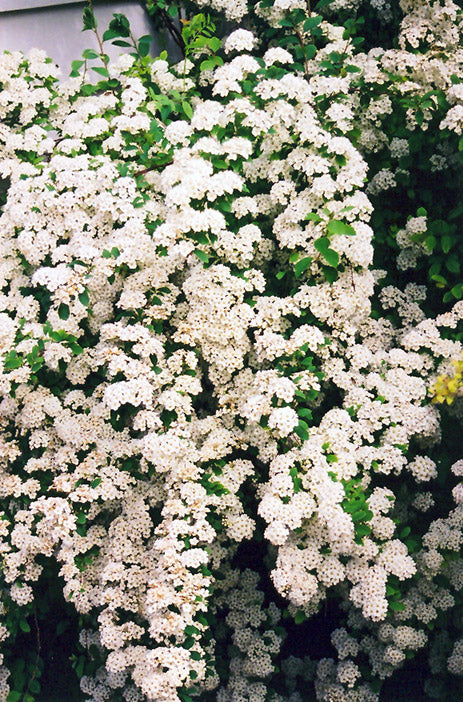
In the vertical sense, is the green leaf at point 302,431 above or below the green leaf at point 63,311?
below

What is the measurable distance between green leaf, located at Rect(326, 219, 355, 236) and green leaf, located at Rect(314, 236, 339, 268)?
0.05 meters

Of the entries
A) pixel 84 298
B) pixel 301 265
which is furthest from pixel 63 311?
pixel 301 265

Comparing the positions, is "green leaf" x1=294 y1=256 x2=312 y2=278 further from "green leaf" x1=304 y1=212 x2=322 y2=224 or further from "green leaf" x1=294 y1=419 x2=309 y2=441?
"green leaf" x1=294 y1=419 x2=309 y2=441

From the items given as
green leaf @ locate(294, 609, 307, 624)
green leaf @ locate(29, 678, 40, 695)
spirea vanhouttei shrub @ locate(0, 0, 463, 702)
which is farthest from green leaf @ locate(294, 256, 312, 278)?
green leaf @ locate(29, 678, 40, 695)

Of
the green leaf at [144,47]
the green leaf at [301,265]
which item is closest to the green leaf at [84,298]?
the green leaf at [301,265]

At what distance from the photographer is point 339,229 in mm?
2891

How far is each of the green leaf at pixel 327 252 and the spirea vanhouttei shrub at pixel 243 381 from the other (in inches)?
0.5

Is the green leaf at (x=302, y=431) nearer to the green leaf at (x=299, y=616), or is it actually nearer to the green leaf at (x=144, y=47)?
the green leaf at (x=299, y=616)

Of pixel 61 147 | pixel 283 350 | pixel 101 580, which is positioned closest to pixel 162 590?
pixel 101 580

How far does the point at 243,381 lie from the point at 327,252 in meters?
0.67

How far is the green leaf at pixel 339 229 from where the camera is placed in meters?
2.88

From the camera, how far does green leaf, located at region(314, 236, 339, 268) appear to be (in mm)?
2907

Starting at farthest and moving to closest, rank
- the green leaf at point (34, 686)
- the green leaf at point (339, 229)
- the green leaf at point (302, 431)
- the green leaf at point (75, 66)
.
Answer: the green leaf at point (75, 66), the green leaf at point (34, 686), the green leaf at point (339, 229), the green leaf at point (302, 431)

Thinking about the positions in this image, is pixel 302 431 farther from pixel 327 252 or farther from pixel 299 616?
pixel 299 616
